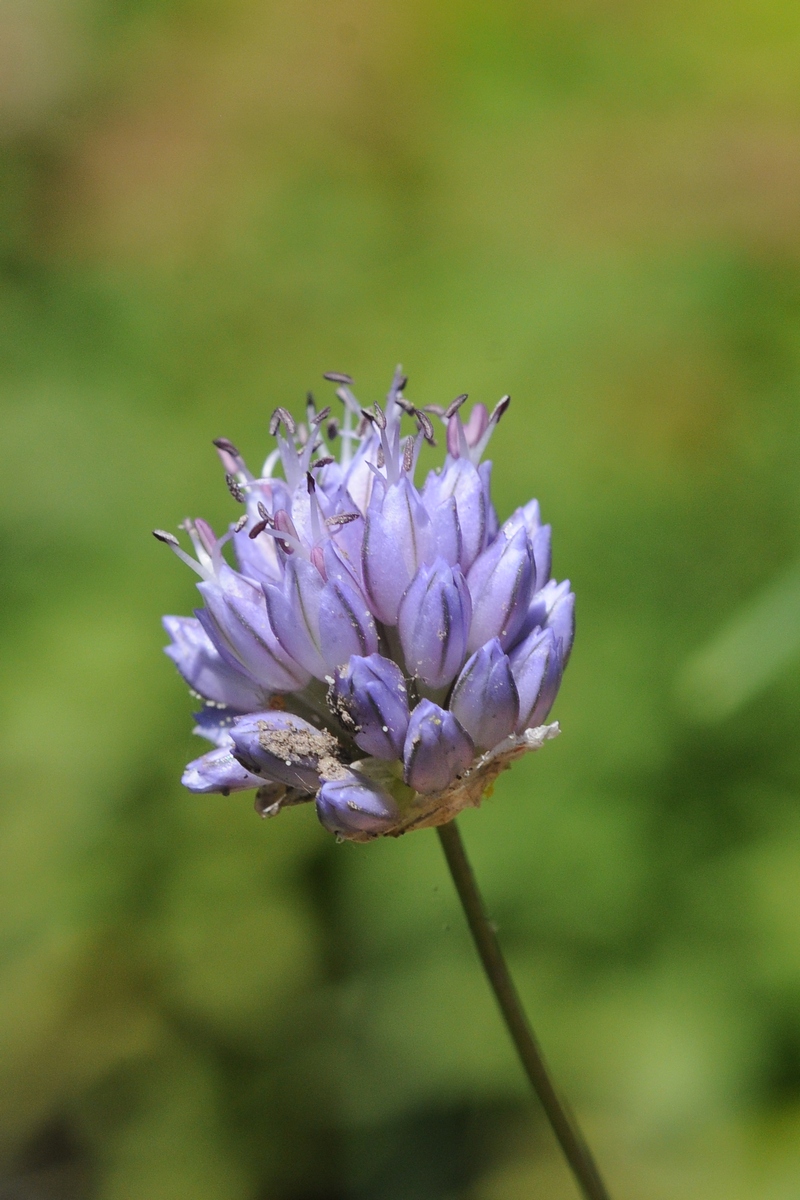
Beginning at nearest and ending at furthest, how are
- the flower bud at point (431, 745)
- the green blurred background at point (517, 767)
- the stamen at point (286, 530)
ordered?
the flower bud at point (431, 745)
the stamen at point (286, 530)
the green blurred background at point (517, 767)

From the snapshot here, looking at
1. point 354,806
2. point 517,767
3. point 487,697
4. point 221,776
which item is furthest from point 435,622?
point 517,767

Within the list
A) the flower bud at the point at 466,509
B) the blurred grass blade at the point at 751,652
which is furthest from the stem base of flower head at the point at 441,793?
the blurred grass blade at the point at 751,652

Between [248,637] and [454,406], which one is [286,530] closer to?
[248,637]

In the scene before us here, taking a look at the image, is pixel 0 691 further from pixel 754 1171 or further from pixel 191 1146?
pixel 754 1171

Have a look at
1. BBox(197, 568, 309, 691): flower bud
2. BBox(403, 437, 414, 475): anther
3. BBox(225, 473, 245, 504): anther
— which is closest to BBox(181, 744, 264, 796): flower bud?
BBox(197, 568, 309, 691): flower bud

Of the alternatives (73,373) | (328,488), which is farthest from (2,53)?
(328,488)

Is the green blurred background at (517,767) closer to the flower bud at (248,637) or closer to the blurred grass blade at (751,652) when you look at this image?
the blurred grass blade at (751,652)

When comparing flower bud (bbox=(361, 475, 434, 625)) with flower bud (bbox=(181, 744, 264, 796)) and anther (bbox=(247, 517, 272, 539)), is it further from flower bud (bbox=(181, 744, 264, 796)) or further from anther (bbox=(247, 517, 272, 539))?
flower bud (bbox=(181, 744, 264, 796))
